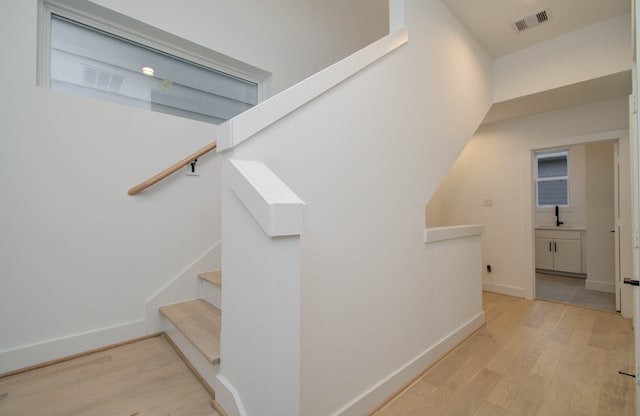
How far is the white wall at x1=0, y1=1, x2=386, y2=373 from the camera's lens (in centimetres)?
160

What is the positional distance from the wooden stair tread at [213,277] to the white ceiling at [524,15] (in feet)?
9.51

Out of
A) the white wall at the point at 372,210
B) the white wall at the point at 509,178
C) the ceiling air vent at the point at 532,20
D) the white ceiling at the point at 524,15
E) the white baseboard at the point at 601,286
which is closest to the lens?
the white wall at the point at 372,210

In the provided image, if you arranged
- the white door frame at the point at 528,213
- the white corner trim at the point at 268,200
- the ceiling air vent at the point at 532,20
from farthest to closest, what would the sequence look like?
the white door frame at the point at 528,213 < the ceiling air vent at the point at 532,20 < the white corner trim at the point at 268,200

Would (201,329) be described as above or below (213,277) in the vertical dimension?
below

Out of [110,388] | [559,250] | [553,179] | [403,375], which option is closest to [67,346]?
[110,388]

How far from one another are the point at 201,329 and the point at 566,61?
13.3 feet

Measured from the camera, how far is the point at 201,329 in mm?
1640

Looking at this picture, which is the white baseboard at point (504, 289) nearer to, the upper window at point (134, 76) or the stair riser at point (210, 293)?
the stair riser at point (210, 293)

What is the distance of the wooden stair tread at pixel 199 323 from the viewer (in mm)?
1418

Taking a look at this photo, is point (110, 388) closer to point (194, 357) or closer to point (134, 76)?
point (194, 357)

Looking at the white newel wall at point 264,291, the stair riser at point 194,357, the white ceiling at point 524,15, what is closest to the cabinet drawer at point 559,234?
the white ceiling at point 524,15

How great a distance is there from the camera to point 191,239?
7.43 feet

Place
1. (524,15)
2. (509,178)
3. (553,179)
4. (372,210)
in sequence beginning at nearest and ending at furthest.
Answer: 1. (372,210)
2. (524,15)
3. (509,178)
4. (553,179)

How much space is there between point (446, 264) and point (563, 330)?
1.59 m
